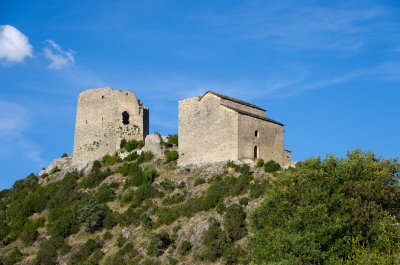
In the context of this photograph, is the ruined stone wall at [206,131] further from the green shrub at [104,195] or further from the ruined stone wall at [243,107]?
the green shrub at [104,195]

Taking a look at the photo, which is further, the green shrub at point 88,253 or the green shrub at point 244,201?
the green shrub at point 88,253

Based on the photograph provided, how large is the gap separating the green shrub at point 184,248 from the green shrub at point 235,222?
247 centimetres

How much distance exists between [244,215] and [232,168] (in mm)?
7138

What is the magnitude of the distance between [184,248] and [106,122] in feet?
69.5

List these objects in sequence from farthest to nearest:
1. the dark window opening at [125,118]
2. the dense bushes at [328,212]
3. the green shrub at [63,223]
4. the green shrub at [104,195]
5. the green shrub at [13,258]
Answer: the dark window opening at [125,118] < the green shrub at [104,195] < the green shrub at [63,223] < the green shrub at [13,258] < the dense bushes at [328,212]

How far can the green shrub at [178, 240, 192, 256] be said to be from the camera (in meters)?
43.2

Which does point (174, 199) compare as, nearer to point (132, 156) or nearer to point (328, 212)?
point (132, 156)

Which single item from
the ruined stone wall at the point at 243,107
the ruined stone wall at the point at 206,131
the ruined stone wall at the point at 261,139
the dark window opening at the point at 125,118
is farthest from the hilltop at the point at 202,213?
the ruined stone wall at the point at 243,107

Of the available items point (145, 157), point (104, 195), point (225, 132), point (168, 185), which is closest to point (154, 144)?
point (145, 157)

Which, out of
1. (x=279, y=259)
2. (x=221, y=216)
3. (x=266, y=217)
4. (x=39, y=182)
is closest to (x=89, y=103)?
(x=39, y=182)

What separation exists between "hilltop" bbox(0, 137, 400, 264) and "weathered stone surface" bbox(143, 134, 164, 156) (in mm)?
485

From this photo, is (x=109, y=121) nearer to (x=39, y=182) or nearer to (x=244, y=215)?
(x=39, y=182)

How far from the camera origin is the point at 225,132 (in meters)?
51.9

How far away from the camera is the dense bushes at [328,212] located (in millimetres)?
32594
